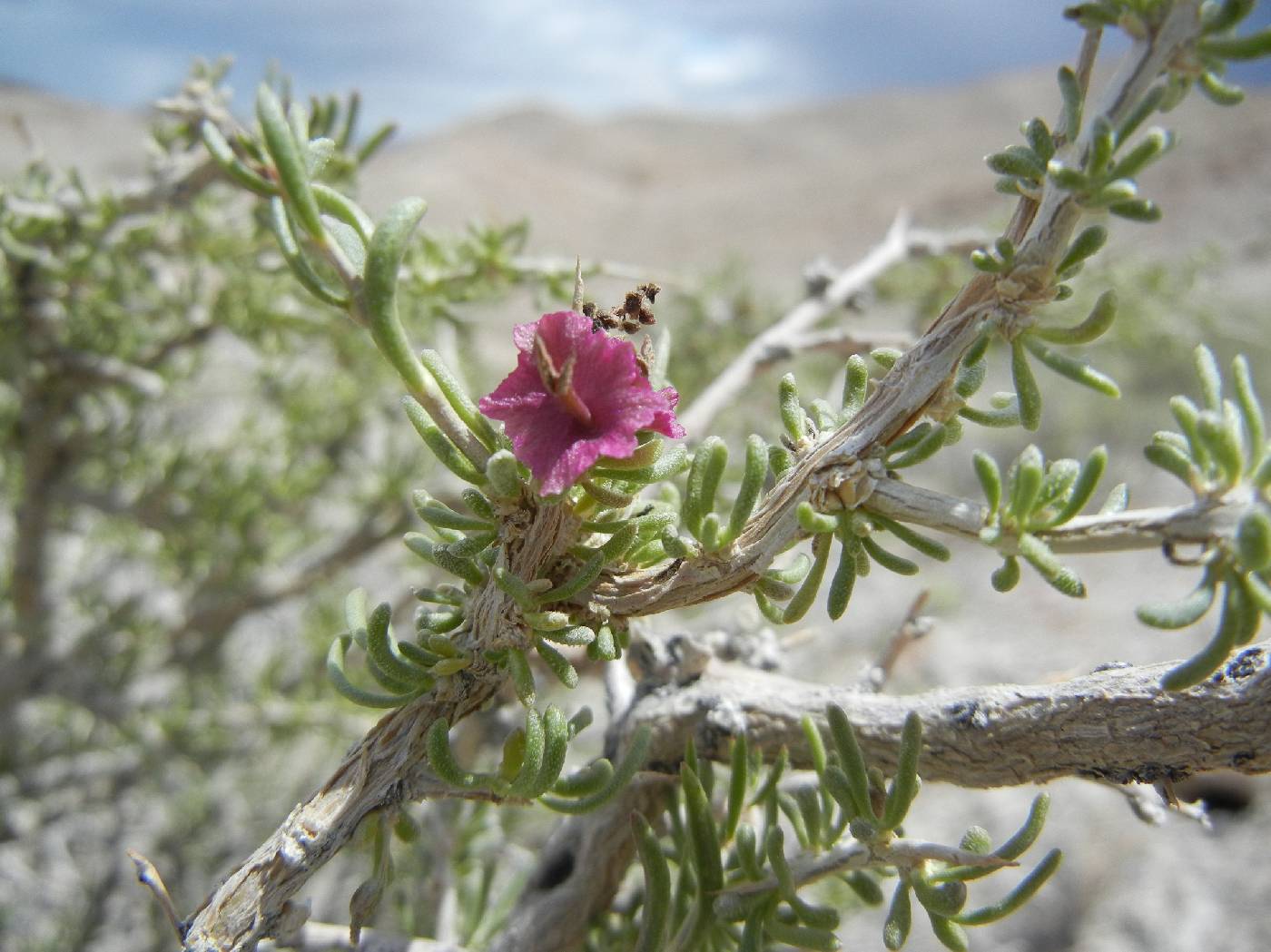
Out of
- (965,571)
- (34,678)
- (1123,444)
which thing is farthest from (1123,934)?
(1123,444)

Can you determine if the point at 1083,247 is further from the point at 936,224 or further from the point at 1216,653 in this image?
the point at 936,224

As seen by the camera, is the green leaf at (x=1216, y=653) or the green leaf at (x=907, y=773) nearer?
the green leaf at (x=1216, y=653)

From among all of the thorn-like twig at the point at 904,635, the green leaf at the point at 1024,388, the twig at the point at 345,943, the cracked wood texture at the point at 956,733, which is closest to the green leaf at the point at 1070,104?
the green leaf at the point at 1024,388

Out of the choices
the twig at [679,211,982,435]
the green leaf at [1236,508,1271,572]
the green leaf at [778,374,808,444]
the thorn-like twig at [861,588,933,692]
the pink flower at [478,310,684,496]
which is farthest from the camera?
the twig at [679,211,982,435]

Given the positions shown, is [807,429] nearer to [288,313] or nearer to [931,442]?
[931,442]

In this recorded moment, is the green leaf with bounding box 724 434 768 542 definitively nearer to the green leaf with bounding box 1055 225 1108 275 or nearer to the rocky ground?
the green leaf with bounding box 1055 225 1108 275

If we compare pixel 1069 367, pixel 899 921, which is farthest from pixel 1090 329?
pixel 899 921

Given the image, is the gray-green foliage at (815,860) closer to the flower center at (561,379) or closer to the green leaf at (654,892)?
the green leaf at (654,892)

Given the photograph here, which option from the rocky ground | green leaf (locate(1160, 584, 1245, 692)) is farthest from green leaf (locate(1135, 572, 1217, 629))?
the rocky ground

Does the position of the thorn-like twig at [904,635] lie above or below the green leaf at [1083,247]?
below
